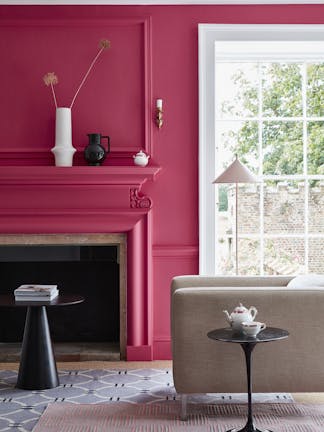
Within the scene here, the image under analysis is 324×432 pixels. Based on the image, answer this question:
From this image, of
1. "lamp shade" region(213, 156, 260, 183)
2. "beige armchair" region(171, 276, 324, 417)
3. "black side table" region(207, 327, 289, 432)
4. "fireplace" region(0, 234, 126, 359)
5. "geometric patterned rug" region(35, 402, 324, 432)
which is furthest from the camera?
"fireplace" region(0, 234, 126, 359)

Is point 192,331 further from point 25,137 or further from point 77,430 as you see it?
point 25,137

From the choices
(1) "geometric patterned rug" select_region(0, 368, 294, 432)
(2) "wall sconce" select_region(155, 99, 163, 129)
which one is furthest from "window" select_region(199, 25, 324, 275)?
(1) "geometric patterned rug" select_region(0, 368, 294, 432)

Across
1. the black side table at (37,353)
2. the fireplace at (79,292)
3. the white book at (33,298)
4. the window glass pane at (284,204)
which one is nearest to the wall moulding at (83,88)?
the fireplace at (79,292)

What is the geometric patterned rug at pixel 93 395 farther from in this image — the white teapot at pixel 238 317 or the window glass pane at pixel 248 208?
the window glass pane at pixel 248 208

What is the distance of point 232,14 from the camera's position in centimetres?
585

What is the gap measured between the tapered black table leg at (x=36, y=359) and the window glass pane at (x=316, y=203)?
100 inches

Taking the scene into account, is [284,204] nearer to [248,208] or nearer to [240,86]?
[248,208]

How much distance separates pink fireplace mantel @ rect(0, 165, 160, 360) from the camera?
5734mm

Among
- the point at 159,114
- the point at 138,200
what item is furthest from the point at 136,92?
the point at 138,200

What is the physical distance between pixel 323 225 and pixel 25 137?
258 cm

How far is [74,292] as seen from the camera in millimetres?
6176

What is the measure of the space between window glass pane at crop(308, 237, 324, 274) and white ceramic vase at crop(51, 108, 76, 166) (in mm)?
2148

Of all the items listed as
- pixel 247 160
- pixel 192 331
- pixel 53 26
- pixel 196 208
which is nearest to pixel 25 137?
pixel 53 26

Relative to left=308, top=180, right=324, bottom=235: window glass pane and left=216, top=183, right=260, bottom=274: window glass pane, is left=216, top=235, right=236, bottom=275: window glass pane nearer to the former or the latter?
left=216, top=183, right=260, bottom=274: window glass pane
